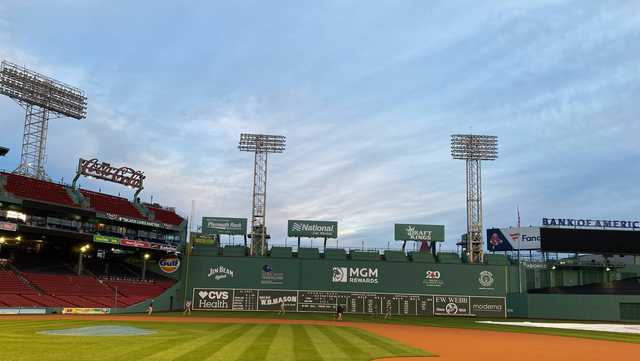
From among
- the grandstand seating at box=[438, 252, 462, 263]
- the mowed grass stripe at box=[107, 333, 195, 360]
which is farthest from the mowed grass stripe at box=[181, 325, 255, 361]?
the grandstand seating at box=[438, 252, 462, 263]

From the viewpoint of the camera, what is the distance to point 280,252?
6950 cm

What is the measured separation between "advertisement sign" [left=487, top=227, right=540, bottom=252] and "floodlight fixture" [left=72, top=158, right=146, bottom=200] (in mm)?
51931

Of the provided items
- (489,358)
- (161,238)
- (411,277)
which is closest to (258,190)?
(161,238)

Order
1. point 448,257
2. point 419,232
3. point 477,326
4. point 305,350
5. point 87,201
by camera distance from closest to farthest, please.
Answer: point 305,350, point 477,326, point 87,201, point 448,257, point 419,232

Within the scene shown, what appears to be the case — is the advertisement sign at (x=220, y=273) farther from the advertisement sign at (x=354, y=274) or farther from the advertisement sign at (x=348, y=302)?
the advertisement sign at (x=354, y=274)

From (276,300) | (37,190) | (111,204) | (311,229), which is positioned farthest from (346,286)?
(37,190)

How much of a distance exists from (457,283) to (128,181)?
153ft

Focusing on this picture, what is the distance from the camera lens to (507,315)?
6725 centimetres

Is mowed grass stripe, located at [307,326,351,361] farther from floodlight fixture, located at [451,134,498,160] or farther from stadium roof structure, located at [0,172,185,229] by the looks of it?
floodlight fixture, located at [451,134,498,160]

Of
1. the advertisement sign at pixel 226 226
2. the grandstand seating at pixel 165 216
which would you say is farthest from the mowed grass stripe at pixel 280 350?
the advertisement sign at pixel 226 226

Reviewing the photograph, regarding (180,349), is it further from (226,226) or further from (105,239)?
(226,226)

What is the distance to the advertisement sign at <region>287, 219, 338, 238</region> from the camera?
242 ft

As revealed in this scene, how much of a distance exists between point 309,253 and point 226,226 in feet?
43.9

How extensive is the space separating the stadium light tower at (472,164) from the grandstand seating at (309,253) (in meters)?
21.6
